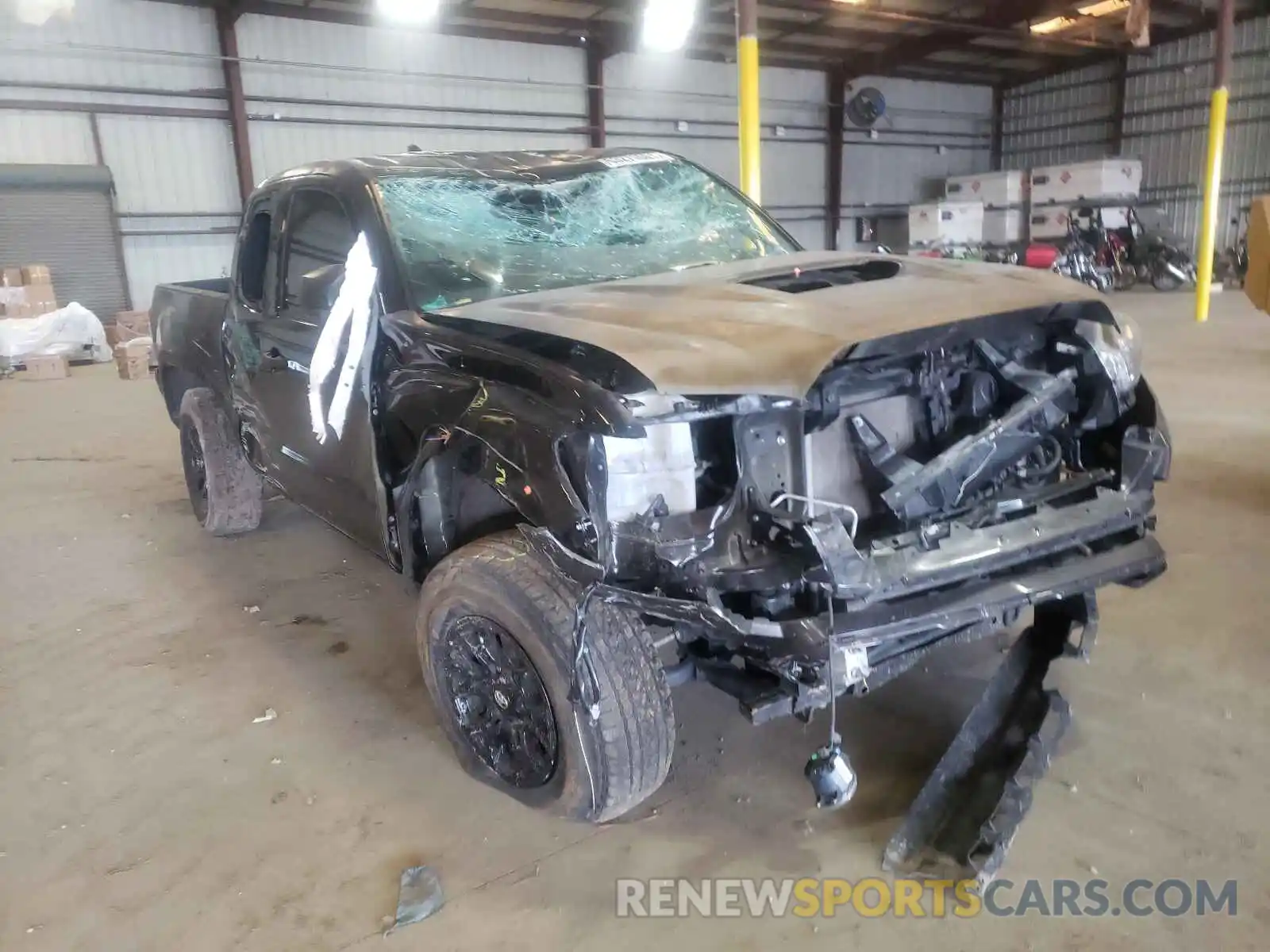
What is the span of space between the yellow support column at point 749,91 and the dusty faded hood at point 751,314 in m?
3.96

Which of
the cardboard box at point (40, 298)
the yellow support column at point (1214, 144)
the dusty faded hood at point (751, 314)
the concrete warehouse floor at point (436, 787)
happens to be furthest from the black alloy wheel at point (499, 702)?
the yellow support column at point (1214, 144)

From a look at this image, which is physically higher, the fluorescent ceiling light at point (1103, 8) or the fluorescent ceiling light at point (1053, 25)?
the fluorescent ceiling light at point (1053, 25)

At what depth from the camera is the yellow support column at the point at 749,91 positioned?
254 inches

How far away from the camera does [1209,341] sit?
9812mm

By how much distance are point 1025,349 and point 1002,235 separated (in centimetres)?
1763

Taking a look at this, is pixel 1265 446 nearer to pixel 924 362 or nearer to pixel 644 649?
pixel 924 362

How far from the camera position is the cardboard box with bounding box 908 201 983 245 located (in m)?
17.8

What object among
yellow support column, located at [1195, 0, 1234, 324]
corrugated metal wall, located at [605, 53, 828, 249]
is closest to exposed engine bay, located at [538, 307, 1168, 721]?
yellow support column, located at [1195, 0, 1234, 324]

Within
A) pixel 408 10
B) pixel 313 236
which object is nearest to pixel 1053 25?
pixel 408 10

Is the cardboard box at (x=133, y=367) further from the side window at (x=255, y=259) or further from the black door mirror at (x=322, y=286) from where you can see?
the black door mirror at (x=322, y=286)

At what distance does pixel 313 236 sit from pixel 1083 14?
1696 centimetres

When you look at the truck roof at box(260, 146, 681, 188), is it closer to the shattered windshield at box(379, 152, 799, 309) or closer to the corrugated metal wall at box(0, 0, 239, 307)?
the shattered windshield at box(379, 152, 799, 309)

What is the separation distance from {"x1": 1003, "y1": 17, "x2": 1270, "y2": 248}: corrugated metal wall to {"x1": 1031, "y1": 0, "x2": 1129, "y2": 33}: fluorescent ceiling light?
3.60 metres

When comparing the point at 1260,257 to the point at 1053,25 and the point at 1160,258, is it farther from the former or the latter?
the point at 1053,25
